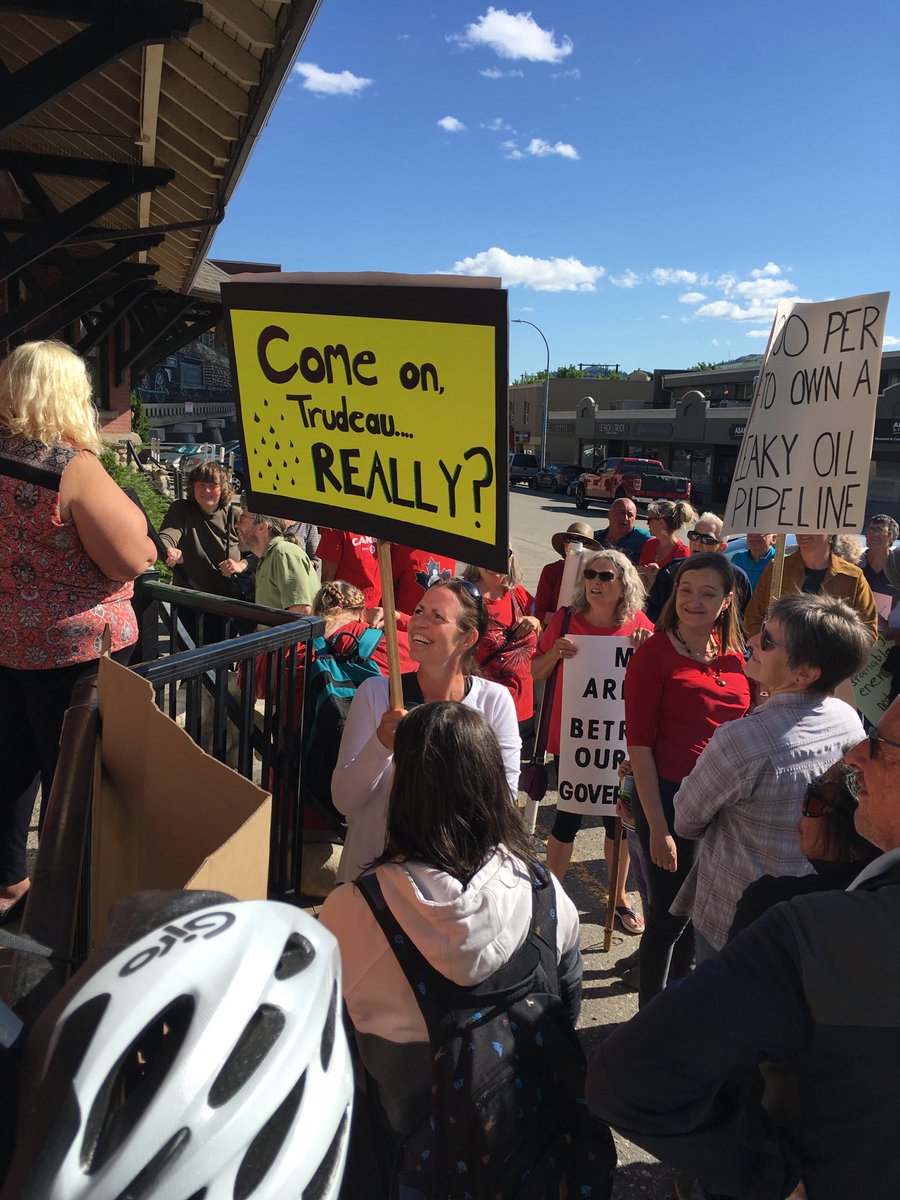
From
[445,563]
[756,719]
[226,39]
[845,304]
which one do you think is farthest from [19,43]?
[756,719]

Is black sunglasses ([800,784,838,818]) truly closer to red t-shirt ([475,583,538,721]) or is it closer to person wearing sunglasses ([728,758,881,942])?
person wearing sunglasses ([728,758,881,942])

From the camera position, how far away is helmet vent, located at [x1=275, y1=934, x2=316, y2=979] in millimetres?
898

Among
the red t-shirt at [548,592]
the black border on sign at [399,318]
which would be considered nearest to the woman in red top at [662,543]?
the red t-shirt at [548,592]

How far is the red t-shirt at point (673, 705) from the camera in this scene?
3.00 meters

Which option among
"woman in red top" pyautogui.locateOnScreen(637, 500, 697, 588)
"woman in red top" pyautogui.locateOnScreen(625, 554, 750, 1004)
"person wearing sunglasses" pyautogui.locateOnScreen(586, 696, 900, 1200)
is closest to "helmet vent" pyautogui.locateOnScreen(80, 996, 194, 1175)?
"person wearing sunglasses" pyautogui.locateOnScreen(586, 696, 900, 1200)

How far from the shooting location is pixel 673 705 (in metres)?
3.03

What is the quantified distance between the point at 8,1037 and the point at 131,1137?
0.15 m

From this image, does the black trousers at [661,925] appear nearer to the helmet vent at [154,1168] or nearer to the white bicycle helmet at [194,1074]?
the white bicycle helmet at [194,1074]

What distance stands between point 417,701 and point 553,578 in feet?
8.44

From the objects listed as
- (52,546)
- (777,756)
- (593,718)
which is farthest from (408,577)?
(777,756)

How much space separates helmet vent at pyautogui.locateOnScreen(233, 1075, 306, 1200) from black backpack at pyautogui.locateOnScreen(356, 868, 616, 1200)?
830 millimetres

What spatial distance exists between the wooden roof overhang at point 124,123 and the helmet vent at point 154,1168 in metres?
4.21

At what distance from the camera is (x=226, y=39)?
4434mm

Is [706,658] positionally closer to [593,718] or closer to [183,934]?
[593,718]
